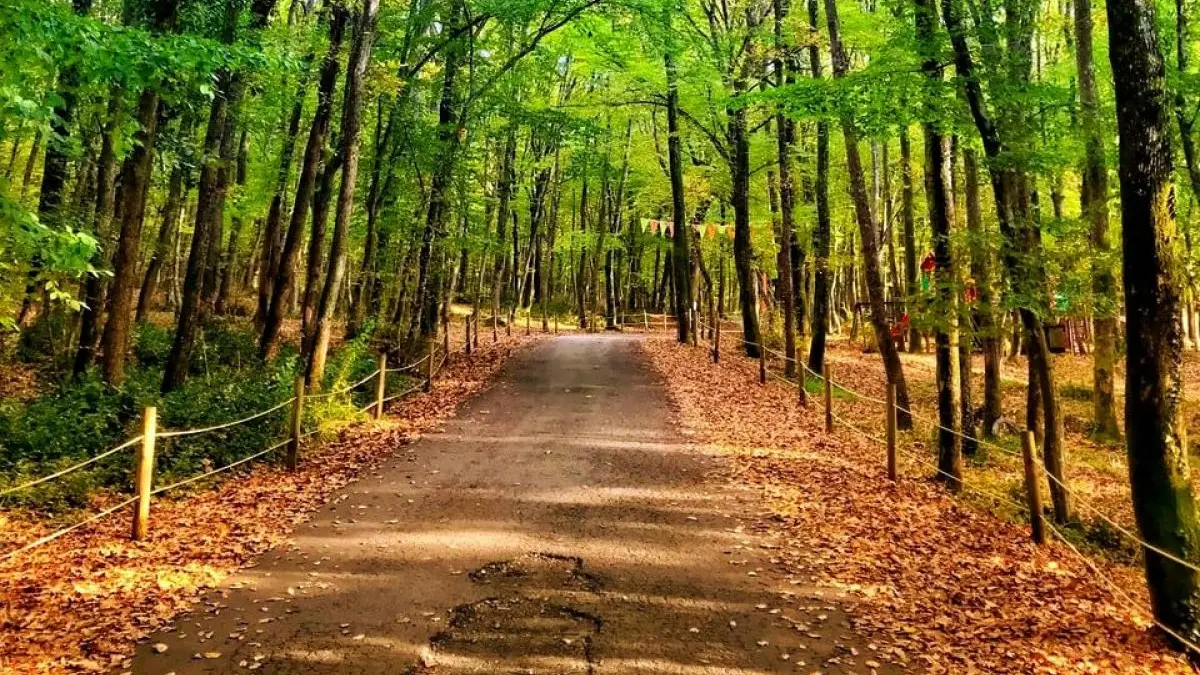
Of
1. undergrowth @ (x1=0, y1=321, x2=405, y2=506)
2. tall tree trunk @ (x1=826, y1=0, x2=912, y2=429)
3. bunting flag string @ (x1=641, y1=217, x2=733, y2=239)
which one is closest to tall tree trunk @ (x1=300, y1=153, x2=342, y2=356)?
undergrowth @ (x1=0, y1=321, x2=405, y2=506)

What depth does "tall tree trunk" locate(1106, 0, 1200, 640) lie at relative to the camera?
5.00m

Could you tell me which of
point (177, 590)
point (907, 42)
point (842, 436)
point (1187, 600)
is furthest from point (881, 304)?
point (177, 590)

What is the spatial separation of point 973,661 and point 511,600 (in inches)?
129

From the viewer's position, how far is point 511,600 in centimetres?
570

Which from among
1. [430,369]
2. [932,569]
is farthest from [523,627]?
[430,369]

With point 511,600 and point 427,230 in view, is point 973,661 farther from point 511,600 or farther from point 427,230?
point 427,230

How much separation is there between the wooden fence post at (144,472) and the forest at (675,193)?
1.34 metres

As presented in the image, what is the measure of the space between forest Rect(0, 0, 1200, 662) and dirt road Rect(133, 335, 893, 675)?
215 cm

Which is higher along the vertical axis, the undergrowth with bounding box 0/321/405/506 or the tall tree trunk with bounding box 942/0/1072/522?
the tall tree trunk with bounding box 942/0/1072/522

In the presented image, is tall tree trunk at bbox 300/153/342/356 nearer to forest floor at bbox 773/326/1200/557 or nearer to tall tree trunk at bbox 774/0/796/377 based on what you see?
tall tree trunk at bbox 774/0/796/377

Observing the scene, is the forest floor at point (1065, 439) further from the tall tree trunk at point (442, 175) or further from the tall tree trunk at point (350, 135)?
the tall tree trunk at point (442, 175)

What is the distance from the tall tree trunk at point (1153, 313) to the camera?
5004 millimetres

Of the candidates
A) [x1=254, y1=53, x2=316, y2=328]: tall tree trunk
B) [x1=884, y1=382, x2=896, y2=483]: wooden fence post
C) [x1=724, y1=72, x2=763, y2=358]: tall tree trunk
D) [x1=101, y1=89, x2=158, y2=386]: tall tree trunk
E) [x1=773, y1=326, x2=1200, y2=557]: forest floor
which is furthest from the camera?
[x1=724, y1=72, x2=763, y2=358]: tall tree trunk

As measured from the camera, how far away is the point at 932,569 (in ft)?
22.0
